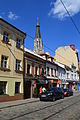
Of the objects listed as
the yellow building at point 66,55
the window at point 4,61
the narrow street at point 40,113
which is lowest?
the narrow street at point 40,113

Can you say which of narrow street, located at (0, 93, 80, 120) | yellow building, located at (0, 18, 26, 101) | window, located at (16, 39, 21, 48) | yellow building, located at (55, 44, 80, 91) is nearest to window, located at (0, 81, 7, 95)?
yellow building, located at (0, 18, 26, 101)

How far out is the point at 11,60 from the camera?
A: 733 inches

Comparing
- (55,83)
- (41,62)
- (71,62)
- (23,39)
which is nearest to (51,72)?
(55,83)

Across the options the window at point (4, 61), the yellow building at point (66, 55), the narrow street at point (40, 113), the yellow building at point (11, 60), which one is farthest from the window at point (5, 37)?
the yellow building at point (66, 55)

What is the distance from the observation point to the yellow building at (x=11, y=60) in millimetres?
17312

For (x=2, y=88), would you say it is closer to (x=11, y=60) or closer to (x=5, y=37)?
(x=11, y=60)

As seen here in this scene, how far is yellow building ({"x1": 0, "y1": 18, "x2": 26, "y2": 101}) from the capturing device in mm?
17312

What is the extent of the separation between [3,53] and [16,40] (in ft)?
10.9

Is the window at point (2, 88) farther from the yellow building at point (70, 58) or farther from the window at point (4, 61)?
the yellow building at point (70, 58)

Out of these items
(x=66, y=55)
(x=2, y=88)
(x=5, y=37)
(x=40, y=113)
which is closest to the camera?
(x=40, y=113)

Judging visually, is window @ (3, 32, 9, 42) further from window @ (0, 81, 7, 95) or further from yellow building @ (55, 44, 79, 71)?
yellow building @ (55, 44, 79, 71)

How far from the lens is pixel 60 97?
21.4 metres

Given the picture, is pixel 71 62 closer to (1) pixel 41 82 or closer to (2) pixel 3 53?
(1) pixel 41 82

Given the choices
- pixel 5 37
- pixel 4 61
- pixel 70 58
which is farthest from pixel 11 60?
pixel 70 58
